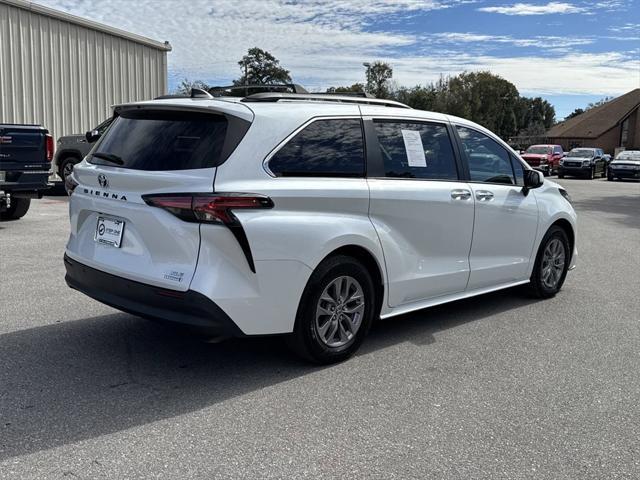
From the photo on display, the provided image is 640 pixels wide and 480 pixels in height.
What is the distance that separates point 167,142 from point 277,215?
0.88m

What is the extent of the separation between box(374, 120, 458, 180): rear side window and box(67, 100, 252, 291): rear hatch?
1.27m

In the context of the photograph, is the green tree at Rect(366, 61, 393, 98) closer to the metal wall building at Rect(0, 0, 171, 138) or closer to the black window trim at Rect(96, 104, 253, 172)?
the metal wall building at Rect(0, 0, 171, 138)

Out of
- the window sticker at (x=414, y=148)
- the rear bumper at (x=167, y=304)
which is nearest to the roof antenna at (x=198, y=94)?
the rear bumper at (x=167, y=304)

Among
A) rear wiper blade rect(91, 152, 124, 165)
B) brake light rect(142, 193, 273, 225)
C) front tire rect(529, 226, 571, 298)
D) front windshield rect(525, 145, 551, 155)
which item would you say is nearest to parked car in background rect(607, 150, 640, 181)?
front windshield rect(525, 145, 551, 155)

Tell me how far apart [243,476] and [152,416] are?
0.85 m

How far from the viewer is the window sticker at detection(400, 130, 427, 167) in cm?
511

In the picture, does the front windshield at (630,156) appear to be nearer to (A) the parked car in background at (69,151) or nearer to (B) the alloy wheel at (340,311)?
(A) the parked car in background at (69,151)

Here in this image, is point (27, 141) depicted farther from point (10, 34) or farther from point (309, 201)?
point (10, 34)

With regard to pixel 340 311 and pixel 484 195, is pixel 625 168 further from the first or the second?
pixel 340 311

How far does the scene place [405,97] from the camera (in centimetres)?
6975

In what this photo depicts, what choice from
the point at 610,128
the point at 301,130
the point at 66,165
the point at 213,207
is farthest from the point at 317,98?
the point at 610,128

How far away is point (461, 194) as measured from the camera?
214 inches

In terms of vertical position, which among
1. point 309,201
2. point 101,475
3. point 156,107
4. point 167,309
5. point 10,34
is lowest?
point 101,475

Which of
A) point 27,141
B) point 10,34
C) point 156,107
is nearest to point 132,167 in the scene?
point 156,107
